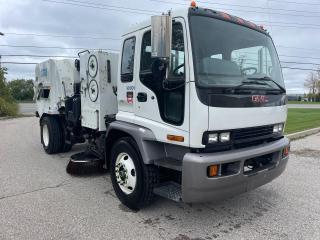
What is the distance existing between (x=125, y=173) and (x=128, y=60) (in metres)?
1.61

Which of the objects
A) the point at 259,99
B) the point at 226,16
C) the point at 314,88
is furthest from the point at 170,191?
the point at 314,88

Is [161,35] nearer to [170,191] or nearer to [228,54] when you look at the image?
[228,54]

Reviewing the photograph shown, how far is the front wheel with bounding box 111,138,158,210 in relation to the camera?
414 centimetres

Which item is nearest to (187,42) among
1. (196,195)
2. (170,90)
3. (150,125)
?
(170,90)

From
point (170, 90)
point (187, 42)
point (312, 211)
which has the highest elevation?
point (187, 42)

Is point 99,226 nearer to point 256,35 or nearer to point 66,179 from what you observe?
point 66,179

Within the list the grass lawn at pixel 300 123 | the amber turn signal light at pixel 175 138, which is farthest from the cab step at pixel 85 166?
the grass lawn at pixel 300 123

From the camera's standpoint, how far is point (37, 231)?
383 centimetres

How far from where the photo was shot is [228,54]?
386 cm

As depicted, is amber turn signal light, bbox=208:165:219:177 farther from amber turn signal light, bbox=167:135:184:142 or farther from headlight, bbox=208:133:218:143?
amber turn signal light, bbox=167:135:184:142

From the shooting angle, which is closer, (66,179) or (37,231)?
(37,231)

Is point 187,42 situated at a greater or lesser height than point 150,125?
greater

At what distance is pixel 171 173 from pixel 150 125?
73cm

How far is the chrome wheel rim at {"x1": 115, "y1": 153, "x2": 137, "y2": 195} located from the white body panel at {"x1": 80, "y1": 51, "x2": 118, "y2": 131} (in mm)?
1210
